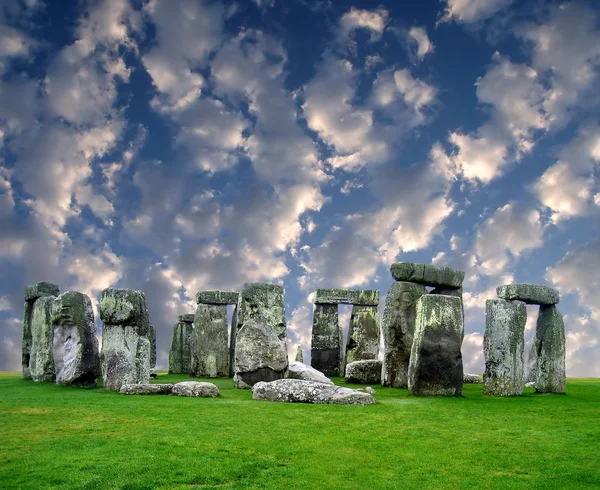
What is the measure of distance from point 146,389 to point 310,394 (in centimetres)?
381

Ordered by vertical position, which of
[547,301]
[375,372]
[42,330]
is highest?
[547,301]

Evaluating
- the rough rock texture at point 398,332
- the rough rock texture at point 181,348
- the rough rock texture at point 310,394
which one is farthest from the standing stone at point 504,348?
the rough rock texture at point 181,348

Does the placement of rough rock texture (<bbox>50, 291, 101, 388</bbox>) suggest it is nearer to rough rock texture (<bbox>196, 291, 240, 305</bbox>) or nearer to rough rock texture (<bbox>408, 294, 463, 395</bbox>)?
rough rock texture (<bbox>196, 291, 240, 305</bbox>)

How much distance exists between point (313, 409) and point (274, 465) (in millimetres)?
3946

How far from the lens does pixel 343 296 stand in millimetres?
24172

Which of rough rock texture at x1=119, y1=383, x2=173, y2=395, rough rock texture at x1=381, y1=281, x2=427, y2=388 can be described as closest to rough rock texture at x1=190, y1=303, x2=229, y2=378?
rough rock texture at x1=381, y1=281, x2=427, y2=388

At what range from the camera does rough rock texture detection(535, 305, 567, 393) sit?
14844 mm

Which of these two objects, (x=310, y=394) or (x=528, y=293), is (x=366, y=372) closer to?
(x=528, y=293)

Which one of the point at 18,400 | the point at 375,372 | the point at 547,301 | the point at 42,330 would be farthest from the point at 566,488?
the point at 42,330

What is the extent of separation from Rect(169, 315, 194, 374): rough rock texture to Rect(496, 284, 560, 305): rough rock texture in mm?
14560

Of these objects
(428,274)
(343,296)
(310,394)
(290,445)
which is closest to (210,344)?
(343,296)

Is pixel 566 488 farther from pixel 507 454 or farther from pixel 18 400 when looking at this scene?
pixel 18 400

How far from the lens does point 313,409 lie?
10664mm

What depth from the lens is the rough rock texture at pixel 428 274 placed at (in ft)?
56.7
